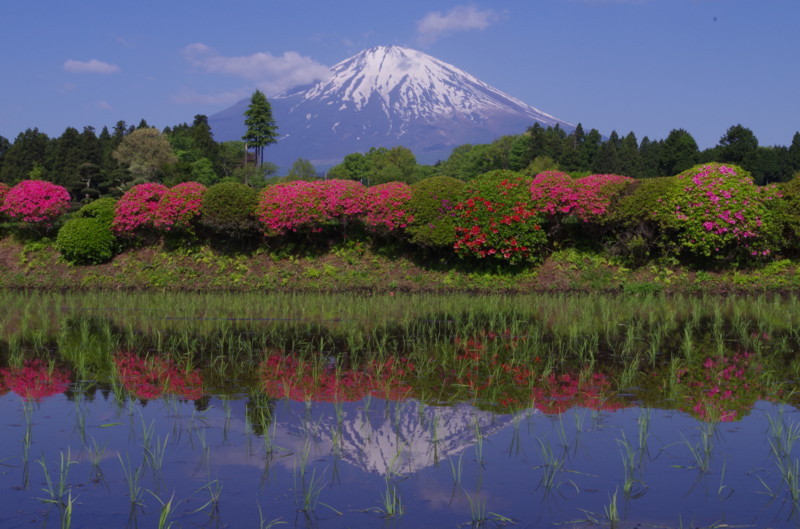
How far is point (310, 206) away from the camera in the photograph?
25250 mm

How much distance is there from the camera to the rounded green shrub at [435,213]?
23766 millimetres

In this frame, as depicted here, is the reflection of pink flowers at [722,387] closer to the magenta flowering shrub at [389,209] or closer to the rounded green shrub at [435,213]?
the rounded green shrub at [435,213]

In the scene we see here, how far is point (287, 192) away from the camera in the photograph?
25.8 m

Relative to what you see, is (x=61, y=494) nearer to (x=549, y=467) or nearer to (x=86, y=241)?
(x=549, y=467)

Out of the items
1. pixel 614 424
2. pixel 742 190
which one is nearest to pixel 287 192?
→ pixel 742 190

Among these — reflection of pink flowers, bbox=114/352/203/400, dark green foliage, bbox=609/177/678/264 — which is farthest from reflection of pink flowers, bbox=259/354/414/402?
dark green foliage, bbox=609/177/678/264

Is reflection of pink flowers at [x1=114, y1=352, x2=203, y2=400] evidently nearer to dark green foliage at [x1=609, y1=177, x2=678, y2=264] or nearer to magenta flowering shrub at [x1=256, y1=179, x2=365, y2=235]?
magenta flowering shrub at [x1=256, y1=179, x2=365, y2=235]

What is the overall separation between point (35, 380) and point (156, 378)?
1.50 meters

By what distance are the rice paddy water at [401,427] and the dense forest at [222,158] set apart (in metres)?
49.9

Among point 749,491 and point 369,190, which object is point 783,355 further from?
point 369,190

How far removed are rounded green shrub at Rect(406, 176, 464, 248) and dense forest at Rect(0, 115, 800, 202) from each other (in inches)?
1487

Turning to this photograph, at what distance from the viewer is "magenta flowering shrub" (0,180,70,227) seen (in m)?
28.6

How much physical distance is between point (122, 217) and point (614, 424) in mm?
23613

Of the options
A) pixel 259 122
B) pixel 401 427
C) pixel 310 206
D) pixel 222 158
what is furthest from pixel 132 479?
pixel 222 158
